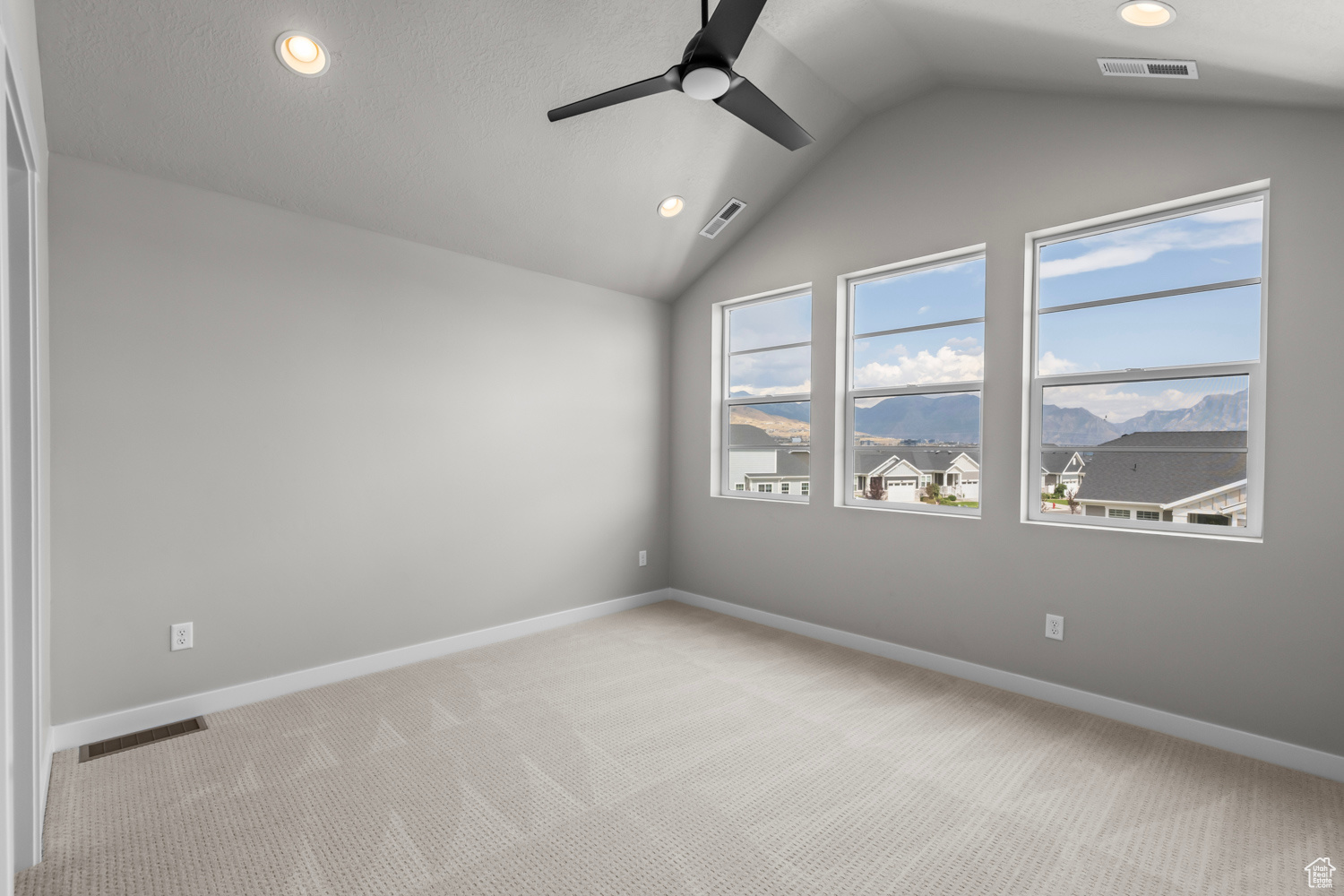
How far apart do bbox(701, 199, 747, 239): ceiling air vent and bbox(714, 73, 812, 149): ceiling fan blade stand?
1.29m

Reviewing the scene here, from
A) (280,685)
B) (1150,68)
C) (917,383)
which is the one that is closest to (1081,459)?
(917,383)

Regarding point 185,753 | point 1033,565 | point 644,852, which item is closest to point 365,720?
point 185,753

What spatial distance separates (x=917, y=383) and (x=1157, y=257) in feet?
4.01

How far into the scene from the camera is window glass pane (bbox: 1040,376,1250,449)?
2.72 m

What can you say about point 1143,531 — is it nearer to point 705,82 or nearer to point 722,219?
point 705,82

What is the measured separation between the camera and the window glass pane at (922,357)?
349 centimetres

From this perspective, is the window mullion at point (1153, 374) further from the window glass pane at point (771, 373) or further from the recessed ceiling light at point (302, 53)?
the recessed ceiling light at point (302, 53)

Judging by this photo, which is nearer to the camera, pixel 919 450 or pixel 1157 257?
pixel 1157 257

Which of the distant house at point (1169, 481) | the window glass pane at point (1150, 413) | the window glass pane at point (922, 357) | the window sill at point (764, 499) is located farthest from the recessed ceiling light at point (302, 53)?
the distant house at point (1169, 481)

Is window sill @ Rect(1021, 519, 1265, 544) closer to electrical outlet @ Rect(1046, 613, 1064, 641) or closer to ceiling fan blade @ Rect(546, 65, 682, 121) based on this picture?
electrical outlet @ Rect(1046, 613, 1064, 641)

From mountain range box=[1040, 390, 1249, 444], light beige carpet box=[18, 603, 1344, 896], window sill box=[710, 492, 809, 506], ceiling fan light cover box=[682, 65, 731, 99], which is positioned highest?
ceiling fan light cover box=[682, 65, 731, 99]

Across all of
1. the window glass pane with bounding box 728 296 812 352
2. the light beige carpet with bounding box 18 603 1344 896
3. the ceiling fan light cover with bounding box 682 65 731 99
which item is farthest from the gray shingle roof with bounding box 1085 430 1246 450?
the ceiling fan light cover with bounding box 682 65 731 99
